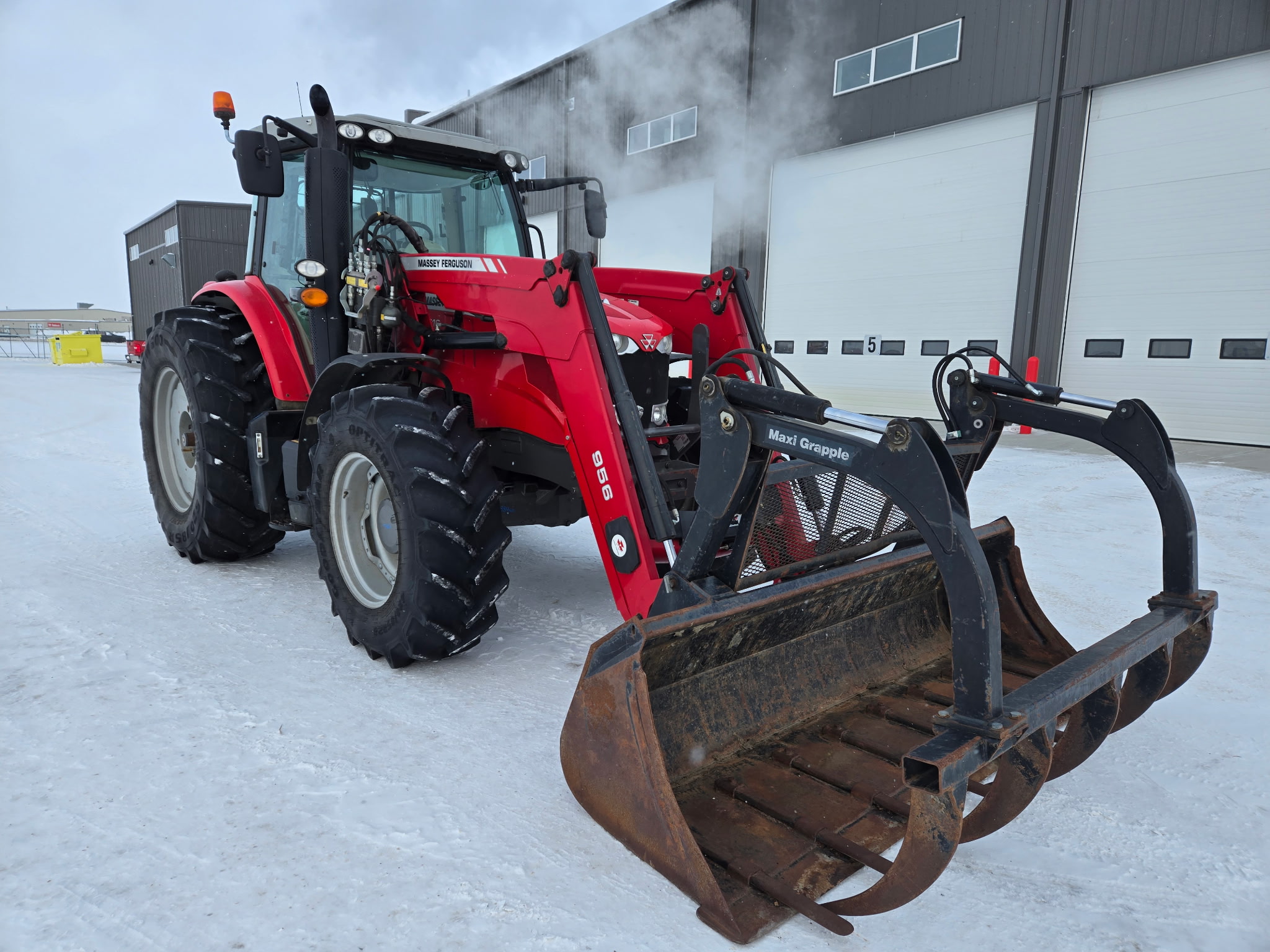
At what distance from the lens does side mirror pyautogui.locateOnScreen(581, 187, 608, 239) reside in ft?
13.4

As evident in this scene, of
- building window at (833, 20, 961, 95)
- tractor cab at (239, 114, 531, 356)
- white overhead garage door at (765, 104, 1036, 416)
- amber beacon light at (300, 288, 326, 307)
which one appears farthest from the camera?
building window at (833, 20, 961, 95)

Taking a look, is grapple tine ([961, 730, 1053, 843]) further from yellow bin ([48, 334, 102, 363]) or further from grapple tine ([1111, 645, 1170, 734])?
yellow bin ([48, 334, 102, 363])

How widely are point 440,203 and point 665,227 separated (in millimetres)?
12692

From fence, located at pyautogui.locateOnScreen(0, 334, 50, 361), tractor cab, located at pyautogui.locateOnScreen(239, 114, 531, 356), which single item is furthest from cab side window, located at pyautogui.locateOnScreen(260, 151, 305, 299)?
fence, located at pyautogui.locateOnScreen(0, 334, 50, 361)

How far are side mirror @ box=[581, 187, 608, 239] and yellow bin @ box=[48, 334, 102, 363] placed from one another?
29964 millimetres

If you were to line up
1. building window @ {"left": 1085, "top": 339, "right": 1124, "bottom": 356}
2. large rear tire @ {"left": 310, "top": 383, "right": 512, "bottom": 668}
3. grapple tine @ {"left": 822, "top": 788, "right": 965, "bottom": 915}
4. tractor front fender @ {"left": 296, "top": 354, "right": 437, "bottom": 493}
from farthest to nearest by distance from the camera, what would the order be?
building window @ {"left": 1085, "top": 339, "right": 1124, "bottom": 356} < tractor front fender @ {"left": 296, "top": 354, "right": 437, "bottom": 493} < large rear tire @ {"left": 310, "top": 383, "right": 512, "bottom": 668} < grapple tine @ {"left": 822, "top": 788, "right": 965, "bottom": 915}

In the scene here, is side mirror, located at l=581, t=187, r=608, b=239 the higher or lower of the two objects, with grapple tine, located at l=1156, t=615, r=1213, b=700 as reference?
higher

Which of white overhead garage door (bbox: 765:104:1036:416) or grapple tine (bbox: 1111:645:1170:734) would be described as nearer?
grapple tine (bbox: 1111:645:1170:734)

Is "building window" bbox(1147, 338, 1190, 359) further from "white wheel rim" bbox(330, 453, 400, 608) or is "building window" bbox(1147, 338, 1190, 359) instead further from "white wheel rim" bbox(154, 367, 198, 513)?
"white wheel rim" bbox(154, 367, 198, 513)

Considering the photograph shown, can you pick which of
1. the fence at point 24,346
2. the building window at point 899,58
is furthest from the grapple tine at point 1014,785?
the fence at point 24,346

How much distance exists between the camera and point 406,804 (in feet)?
7.17

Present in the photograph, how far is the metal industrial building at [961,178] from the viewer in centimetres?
991

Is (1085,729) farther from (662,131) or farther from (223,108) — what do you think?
(662,131)

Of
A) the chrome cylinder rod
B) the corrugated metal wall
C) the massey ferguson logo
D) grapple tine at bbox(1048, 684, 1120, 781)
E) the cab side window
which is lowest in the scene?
grapple tine at bbox(1048, 684, 1120, 781)
